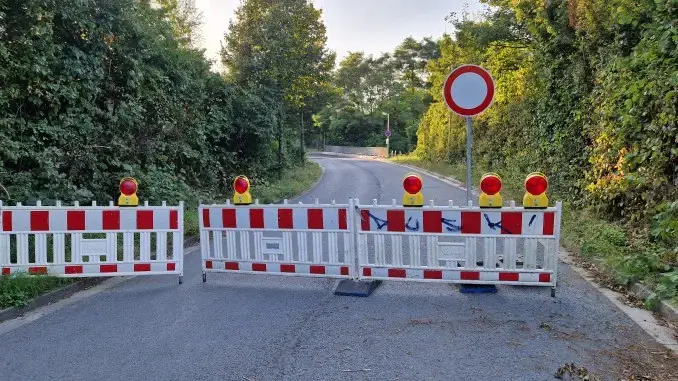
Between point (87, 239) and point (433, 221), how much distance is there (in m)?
4.31

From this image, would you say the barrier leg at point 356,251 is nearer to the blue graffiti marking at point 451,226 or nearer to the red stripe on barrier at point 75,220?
the blue graffiti marking at point 451,226

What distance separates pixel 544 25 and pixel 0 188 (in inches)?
479

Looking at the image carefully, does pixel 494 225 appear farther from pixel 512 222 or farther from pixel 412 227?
pixel 412 227

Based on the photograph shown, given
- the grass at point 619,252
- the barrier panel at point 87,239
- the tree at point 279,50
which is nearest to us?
the grass at point 619,252

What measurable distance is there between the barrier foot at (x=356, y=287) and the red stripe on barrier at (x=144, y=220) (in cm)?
252

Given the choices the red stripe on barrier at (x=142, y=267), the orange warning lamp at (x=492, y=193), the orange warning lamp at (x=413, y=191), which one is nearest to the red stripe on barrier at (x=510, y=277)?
the orange warning lamp at (x=492, y=193)

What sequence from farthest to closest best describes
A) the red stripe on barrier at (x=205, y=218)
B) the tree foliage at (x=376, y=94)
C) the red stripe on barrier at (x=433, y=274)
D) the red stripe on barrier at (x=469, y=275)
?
the tree foliage at (x=376, y=94) < the red stripe on barrier at (x=205, y=218) < the red stripe on barrier at (x=433, y=274) < the red stripe on barrier at (x=469, y=275)

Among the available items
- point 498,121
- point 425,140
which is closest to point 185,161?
point 498,121

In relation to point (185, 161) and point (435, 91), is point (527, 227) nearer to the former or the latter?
point (185, 161)

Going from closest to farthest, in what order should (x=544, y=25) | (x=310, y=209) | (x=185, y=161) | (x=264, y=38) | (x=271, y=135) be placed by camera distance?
(x=310, y=209), (x=544, y=25), (x=185, y=161), (x=271, y=135), (x=264, y=38)

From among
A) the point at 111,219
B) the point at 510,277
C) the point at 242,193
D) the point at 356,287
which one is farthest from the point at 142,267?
the point at 510,277

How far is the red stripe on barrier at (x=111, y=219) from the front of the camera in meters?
6.45

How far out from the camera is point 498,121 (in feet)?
74.2

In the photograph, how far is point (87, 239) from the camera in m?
6.50
